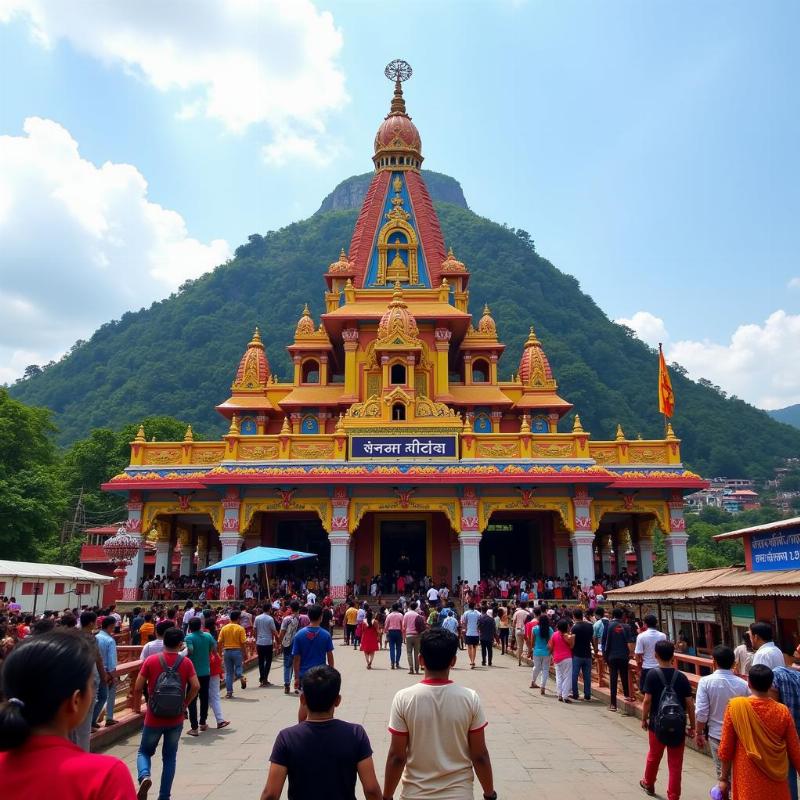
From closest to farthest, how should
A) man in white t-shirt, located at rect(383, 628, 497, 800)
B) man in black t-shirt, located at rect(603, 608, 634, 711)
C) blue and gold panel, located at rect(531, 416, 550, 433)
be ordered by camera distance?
man in white t-shirt, located at rect(383, 628, 497, 800)
man in black t-shirt, located at rect(603, 608, 634, 711)
blue and gold panel, located at rect(531, 416, 550, 433)

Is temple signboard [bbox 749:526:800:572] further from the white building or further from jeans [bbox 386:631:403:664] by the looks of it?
the white building

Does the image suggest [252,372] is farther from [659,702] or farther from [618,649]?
[659,702]

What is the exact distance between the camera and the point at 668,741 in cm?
602

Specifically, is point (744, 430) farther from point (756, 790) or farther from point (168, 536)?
point (756, 790)

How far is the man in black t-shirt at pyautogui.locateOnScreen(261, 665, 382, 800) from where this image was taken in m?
Answer: 3.30

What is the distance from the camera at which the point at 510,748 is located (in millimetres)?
8242

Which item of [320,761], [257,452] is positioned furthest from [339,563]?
[320,761]

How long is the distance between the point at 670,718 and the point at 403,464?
19.6 meters

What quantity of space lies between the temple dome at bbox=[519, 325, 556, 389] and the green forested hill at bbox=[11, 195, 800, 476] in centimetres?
5042

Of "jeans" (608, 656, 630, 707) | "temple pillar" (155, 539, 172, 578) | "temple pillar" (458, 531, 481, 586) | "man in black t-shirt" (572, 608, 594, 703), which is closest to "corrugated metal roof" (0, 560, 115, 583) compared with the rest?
"temple pillar" (155, 539, 172, 578)

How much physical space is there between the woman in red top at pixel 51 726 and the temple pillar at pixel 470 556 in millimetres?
23286

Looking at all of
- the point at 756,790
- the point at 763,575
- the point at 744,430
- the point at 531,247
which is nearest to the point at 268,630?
the point at 763,575

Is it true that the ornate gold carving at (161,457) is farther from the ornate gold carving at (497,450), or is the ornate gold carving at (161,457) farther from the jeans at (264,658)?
the jeans at (264,658)

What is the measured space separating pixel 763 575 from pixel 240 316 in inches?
4097
